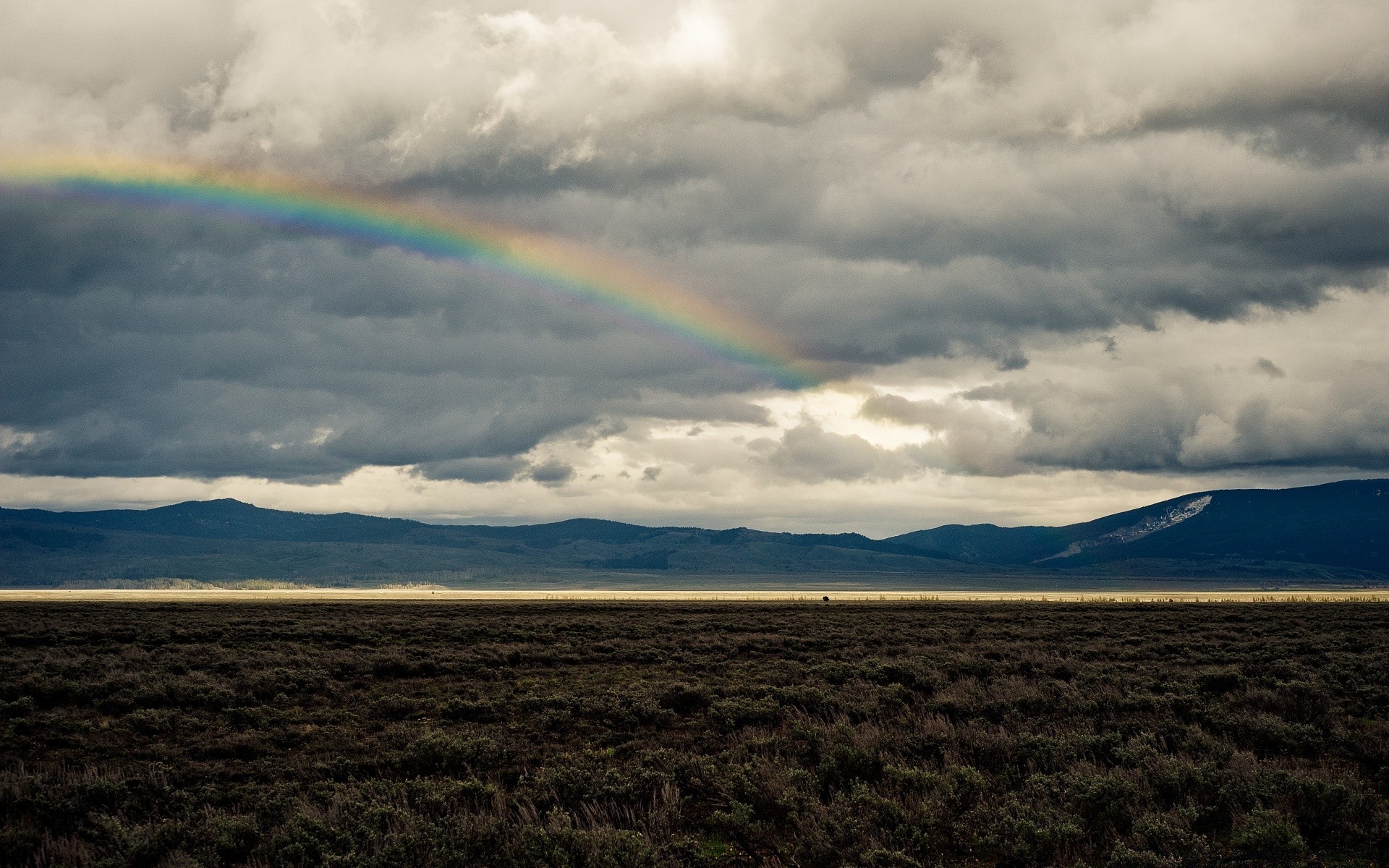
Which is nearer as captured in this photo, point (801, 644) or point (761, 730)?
point (761, 730)

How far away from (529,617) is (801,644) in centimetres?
2637

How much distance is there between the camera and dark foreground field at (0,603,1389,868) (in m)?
10.2

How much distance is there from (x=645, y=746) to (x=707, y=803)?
11.5ft

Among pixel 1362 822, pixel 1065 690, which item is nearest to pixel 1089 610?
pixel 1065 690

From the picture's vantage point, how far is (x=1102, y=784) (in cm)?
1148

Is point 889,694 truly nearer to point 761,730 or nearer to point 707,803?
point 761,730

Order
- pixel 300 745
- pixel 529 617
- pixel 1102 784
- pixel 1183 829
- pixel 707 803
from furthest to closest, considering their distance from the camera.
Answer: pixel 529 617 < pixel 300 745 < pixel 707 803 < pixel 1102 784 < pixel 1183 829

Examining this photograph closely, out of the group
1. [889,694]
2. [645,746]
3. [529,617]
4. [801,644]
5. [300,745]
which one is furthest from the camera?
[529,617]

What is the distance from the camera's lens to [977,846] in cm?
1034

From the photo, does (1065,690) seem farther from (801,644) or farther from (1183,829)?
(801,644)

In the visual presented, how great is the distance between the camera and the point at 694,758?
14078mm

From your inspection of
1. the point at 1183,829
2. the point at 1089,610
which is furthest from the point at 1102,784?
the point at 1089,610

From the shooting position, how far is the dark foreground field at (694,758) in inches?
400

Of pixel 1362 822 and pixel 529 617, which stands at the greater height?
pixel 1362 822
